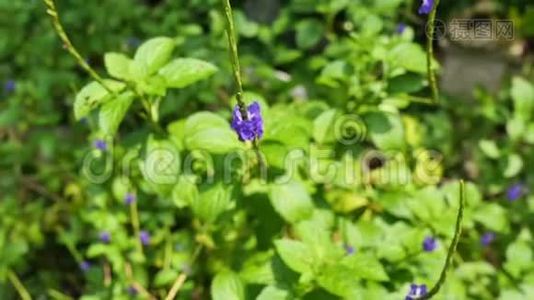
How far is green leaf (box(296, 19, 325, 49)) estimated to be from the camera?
2.45 m

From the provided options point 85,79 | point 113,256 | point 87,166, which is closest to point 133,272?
point 113,256

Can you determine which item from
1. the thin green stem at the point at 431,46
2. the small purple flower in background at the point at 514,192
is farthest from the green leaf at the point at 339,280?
the small purple flower in background at the point at 514,192

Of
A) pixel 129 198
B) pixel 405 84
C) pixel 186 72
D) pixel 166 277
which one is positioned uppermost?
pixel 186 72

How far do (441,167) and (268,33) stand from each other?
36.7 inches

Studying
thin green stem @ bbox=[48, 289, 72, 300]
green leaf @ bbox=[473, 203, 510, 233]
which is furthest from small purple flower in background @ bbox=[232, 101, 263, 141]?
thin green stem @ bbox=[48, 289, 72, 300]

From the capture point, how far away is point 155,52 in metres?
1.80

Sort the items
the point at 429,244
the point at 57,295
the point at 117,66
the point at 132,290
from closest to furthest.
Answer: the point at 117,66, the point at 429,244, the point at 132,290, the point at 57,295

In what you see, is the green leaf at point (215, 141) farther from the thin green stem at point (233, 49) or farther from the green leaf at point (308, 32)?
the green leaf at point (308, 32)

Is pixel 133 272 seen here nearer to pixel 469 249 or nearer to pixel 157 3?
pixel 469 249

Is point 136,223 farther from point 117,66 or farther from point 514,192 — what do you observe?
point 514,192

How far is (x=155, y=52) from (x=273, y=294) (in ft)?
2.34

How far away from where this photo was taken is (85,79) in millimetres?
2854

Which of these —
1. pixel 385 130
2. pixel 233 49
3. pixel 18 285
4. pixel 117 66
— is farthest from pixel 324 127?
pixel 18 285

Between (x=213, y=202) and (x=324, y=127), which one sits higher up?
(x=324, y=127)
